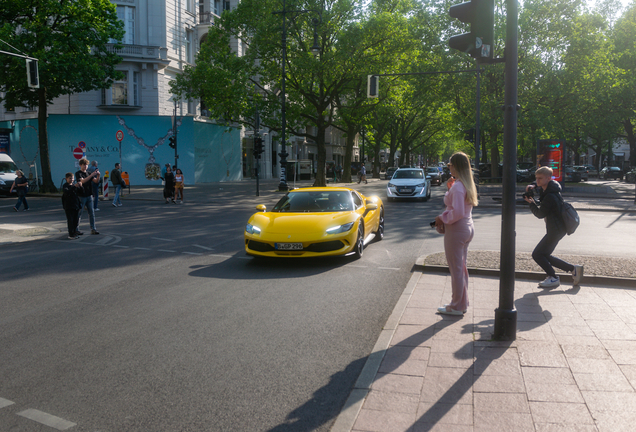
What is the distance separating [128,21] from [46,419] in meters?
37.9

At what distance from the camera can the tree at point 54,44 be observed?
89.6ft

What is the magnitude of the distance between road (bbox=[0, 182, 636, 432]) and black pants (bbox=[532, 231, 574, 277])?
1807 millimetres

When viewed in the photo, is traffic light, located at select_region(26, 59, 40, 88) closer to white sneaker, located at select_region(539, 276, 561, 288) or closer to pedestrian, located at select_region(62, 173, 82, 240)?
pedestrian, located at select_region(62, 173, 82, 240)

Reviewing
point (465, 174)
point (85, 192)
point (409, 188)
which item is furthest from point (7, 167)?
point (465, 174)

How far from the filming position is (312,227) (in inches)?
360

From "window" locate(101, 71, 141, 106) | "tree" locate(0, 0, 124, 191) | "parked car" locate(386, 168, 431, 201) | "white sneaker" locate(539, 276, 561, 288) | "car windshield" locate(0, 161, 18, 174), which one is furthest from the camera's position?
"window" locate(101, 71, 141, 106)

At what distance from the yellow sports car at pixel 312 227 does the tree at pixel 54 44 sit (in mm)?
21984

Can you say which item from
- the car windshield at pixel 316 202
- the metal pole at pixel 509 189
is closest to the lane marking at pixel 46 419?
the metal pole at pixel 509 189

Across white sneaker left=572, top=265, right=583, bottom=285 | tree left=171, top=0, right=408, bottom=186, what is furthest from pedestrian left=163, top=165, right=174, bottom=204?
white sneaker left=572, top=265, right=583, bottom=285

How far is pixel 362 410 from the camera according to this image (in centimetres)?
358

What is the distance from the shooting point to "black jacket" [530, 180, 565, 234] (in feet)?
24.0

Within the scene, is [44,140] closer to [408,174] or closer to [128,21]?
[128,21]

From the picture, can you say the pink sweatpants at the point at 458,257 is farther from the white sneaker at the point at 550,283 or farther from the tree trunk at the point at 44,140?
the tree trunk at the point at 44,140

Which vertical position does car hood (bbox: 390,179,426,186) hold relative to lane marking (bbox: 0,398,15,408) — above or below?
above
